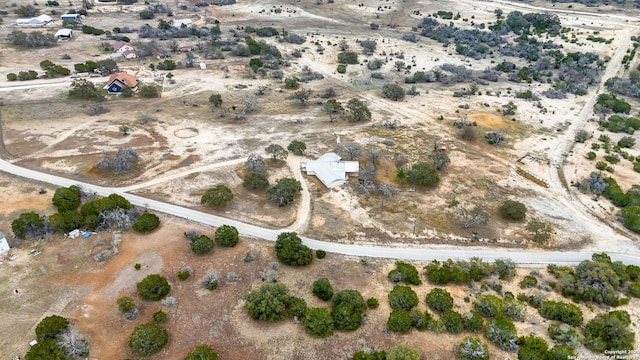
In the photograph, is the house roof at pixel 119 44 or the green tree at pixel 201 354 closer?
the green tree at pixel 201 354

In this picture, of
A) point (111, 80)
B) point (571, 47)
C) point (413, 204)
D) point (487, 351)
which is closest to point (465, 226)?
point (413, 204)

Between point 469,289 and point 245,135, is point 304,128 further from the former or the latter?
point 469,289

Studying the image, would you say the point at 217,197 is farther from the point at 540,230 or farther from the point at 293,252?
the point at 540,230

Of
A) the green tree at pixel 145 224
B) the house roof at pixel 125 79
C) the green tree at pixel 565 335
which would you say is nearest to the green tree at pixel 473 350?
the green tree at pixel 565 335

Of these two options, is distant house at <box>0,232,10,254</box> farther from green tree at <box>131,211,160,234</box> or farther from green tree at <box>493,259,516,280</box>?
green tree at <box>493,259,516,280</box>

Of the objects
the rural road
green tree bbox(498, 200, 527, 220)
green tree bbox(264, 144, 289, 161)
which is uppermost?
green tree bbox(264, 144, 289, 161)

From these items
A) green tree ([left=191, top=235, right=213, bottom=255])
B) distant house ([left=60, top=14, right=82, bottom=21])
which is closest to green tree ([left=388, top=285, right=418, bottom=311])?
green tree ([left=191, top=235, right=213, bottom=255])

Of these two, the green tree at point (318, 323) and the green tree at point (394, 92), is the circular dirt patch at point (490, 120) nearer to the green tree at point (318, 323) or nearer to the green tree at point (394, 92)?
the green tree at point (394, 92)
